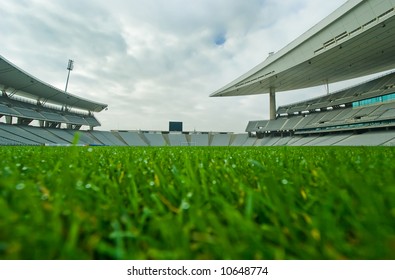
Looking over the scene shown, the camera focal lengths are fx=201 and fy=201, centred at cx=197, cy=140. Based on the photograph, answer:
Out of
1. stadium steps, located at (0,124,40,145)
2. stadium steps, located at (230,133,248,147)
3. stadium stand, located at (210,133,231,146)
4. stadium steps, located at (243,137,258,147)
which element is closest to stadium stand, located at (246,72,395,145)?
stadium steps, located at (243,137,258,147)

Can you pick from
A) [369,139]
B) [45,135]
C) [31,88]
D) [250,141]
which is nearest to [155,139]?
[45,135]

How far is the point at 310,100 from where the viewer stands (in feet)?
144

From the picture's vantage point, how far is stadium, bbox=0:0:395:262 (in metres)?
0.42

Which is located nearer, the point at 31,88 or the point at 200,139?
the point at 31,88

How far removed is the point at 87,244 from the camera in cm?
45

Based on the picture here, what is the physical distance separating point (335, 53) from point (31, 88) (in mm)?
43193

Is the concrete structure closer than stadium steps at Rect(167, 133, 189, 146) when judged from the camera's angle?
Yes

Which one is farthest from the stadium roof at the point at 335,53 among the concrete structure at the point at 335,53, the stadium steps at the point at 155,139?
the stadium steps at the point at 155,139

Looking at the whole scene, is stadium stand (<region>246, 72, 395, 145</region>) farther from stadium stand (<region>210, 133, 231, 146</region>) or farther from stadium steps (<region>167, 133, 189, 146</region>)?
stadium steps (<region>167, 133, 189, 146</region>)

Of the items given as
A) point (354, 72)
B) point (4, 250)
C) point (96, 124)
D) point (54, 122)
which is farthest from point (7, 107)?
point (354, 72)

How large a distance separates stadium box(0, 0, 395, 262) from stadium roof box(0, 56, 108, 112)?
18 centimetres

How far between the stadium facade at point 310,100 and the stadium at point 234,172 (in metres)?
0.19

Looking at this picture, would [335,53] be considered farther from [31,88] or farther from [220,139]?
[31,88]

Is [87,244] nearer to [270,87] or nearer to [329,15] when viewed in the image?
[329,15]
